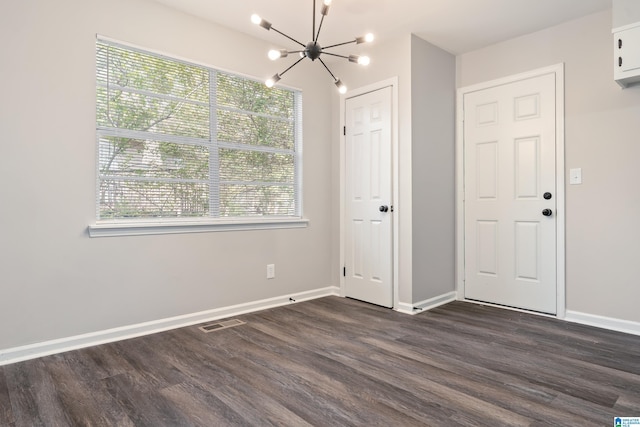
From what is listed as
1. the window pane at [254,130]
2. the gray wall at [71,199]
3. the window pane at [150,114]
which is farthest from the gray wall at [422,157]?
the window pane at [150,114]

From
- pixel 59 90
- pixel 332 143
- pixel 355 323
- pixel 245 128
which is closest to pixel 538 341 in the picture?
pixel 355 323

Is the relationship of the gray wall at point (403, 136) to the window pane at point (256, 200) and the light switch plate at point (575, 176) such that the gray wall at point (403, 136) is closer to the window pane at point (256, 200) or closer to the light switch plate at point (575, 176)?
the window pane at point (256, 200)

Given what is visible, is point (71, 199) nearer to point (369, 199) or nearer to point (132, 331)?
point (132, 331)

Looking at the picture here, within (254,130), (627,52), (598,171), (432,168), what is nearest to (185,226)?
(254,130)

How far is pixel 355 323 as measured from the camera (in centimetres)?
313

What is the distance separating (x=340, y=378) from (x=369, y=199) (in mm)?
1970

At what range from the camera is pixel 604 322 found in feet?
9.73

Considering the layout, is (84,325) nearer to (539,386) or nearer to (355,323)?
(355,323)

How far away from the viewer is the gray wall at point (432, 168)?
3.44 meters

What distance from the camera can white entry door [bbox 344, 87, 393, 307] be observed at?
141 inches

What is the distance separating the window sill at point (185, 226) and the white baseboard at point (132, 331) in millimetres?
680

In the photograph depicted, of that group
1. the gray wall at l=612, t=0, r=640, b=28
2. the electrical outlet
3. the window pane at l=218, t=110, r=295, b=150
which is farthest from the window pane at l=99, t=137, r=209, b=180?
the gray wall at l=612, t=0, r=640, b=28

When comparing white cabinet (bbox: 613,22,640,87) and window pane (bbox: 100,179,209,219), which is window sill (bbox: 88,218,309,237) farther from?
white cabinet (bbox: 613,22,640,87)

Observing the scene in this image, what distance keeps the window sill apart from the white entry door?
554 mm
